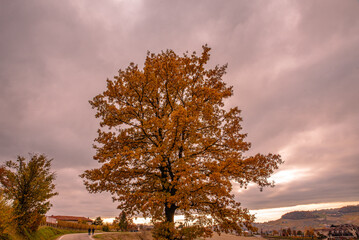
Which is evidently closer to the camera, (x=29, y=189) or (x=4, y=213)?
(x=4, y=213)

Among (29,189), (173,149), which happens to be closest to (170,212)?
(173,149)

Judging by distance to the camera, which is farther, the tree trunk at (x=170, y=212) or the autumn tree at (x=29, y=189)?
the autumn tree at (x=29, y=189)

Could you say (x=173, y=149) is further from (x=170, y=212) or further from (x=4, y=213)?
(x=4, y=213)

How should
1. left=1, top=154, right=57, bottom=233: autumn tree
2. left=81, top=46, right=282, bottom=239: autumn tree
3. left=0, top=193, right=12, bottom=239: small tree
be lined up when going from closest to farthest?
left=81, top=46, right=282, bottom=239: autumn tree < left=0, top=193, right=12, bottom=239: small tree < left=1, top=154, right=57, bottom=233: autumn tree

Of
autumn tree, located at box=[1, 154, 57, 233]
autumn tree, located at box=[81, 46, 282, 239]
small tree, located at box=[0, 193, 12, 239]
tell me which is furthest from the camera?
autumn tree, located at box=[1, 154, 57, 233]

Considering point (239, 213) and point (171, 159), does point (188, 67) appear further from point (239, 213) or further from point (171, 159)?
point (239, 213)

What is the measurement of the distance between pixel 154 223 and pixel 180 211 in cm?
191

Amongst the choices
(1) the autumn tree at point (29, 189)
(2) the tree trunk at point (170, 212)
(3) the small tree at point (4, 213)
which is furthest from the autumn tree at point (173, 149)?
(1) the autumn tree at point (29, 189)

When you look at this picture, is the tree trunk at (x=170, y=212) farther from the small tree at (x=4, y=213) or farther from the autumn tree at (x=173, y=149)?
the small tree at (x=4, y=213)

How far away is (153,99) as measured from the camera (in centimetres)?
1191

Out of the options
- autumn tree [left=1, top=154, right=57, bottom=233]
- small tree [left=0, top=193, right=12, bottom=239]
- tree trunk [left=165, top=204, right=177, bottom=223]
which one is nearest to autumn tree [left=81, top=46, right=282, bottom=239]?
tree trunk [left=165, top=204, right=177, bottom=223]

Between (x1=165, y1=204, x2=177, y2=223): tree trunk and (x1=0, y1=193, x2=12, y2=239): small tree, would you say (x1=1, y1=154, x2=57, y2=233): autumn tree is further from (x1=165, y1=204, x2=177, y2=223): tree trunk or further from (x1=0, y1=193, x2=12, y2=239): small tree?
(x1=165, y1=204, x2=177, y2=223): tree trunk

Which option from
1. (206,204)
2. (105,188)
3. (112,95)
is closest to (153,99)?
(112,95)

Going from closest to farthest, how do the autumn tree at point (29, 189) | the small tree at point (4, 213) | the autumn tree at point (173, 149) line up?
1. the autumn tree at point (173, 149)
2. the small tree at point (4, 213)
3. the autumn tree at point (29, 189)
